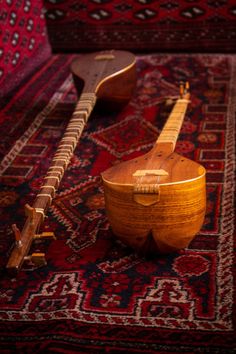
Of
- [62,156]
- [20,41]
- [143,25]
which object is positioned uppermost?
[62,156]

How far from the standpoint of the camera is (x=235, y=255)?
7.39 ft

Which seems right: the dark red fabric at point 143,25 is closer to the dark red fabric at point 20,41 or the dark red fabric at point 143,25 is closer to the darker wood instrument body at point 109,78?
the dark red fabric at point 20,41

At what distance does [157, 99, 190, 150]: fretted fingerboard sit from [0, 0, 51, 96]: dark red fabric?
1.34 m

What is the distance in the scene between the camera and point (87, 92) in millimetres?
3252

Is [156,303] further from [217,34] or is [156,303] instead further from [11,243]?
[217,34]

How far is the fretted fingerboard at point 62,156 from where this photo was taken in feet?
7.68

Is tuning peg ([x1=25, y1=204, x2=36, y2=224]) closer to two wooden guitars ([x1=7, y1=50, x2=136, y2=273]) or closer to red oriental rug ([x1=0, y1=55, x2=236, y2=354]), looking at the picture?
two wooden guitars ([x1=7, y1=50, x2=136, y2=273])

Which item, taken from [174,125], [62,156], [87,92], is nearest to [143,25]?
[87,92]

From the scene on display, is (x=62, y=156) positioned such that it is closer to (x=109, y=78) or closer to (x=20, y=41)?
(x=109, y=78)

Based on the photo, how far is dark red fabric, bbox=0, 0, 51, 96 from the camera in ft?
13.3

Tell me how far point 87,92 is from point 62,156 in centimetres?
74

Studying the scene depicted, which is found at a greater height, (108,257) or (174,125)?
(174,125)

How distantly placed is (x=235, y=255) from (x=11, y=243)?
0.91 m

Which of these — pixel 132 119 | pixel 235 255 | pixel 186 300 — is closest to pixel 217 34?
pixel 132 119
